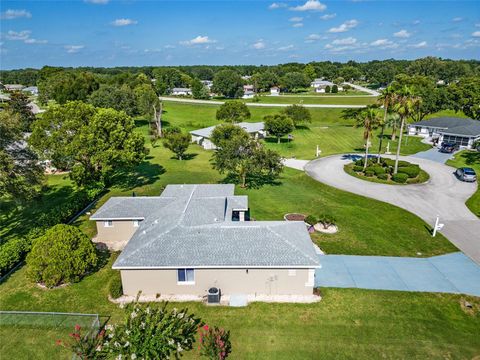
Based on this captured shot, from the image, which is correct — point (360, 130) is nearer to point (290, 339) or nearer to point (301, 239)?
point (301, 239)

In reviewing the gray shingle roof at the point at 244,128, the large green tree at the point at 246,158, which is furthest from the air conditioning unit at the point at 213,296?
the gray shingle roof at the point at 244,128

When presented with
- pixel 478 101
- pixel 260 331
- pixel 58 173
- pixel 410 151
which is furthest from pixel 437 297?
pixel 478 101

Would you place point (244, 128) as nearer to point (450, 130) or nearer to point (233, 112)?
point (233, 112)

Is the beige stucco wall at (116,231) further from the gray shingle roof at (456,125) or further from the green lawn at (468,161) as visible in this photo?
the gray shingle roof at (456,125)

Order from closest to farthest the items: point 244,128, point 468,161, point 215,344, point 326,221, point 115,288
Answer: point 215,344
point 115,288
point 326,221
point 468,161
point 244,128

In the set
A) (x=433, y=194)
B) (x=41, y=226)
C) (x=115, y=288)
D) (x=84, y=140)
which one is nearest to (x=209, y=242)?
(x=115, y=288)

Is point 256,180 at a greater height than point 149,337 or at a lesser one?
lesser
